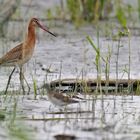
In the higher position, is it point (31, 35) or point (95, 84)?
point (31, 35)

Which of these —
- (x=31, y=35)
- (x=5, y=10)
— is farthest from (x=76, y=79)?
(x=5, y=10)

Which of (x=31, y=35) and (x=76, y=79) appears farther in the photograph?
(x=31, y=35)

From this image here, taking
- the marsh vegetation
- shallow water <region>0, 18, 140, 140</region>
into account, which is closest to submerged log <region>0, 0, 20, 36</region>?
the marsh vegetation

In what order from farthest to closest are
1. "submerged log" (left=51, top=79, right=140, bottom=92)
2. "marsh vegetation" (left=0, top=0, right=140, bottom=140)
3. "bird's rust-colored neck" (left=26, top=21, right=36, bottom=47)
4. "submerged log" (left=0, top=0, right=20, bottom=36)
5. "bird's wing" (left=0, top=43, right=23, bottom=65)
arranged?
"submerged log" (left=0, top=0, right=20, bottom=36)
"bird's rust-colored neck" (left=26, top=21, right=36, bottom=47)
"bird's wing" (left=0, top=43, right=23, bottom=65)
"submerged log" (left=51, top=79, right=140, bottom=92)
"marsh vegetation" (left=0, top=0, right=140, bottom=140)

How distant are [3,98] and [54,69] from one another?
2.08 metres

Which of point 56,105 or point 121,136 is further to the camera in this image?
point 56,105

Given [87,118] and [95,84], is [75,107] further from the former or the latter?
[95,84]

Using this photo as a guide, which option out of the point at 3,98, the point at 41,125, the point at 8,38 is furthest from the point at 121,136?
the point at 8,38

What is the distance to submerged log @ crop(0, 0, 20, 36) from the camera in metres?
10.6

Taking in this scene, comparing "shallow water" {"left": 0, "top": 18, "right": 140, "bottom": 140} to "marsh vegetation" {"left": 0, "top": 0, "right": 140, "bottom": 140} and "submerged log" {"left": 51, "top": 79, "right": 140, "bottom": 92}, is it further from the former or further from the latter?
"submerged log" {"left": 51, "top": 79, "right": 140, "bottom": 92}

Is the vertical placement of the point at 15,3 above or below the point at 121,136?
above

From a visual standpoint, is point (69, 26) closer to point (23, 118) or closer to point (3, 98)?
point (3, 98)

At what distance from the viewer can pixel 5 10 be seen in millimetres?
10680

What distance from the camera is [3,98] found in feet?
21.7
